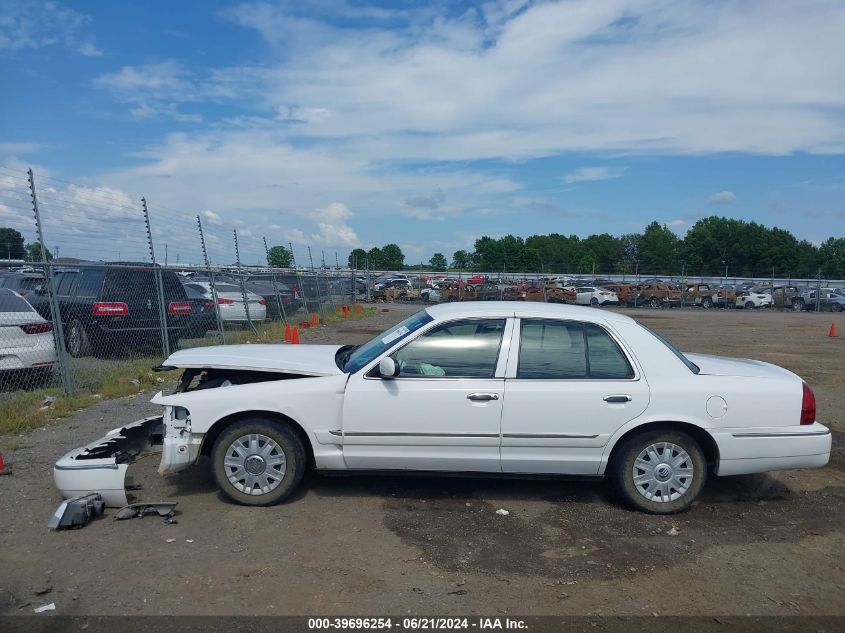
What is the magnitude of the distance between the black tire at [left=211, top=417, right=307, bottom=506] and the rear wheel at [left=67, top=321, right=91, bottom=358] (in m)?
6.61

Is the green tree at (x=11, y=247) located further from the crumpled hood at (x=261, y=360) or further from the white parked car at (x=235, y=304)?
the crumpled hood at (x=261, y=360)

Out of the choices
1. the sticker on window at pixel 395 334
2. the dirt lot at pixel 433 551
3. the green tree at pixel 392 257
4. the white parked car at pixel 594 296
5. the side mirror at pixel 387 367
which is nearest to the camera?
the dirt lot at pixel 433 551

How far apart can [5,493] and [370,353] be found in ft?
10.1

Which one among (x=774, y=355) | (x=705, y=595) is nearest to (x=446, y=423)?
(x=705, y=595)

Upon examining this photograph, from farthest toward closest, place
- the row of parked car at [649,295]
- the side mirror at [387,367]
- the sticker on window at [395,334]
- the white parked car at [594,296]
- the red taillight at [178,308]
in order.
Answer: the white parked car at [594,296]
the row of parked car at [649,295]
the red taillight at [178,308]
the sticker on window at [395,334]
the side mirror at [387,367]

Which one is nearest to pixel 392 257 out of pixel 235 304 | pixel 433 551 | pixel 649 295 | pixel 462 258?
pixel 462 258

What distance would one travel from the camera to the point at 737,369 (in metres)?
5.56

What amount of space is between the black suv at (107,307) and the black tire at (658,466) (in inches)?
322

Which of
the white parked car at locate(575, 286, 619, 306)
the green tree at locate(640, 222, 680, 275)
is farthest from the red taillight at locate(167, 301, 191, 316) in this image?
the green tree at locate(640, 222, 680, 275)

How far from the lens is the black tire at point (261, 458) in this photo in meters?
5.20

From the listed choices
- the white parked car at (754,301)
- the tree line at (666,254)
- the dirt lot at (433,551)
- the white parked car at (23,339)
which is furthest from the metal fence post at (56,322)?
the tree line at (666,254)

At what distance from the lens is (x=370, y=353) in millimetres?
5555

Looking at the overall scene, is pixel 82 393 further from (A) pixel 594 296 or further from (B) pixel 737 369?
(A) pixel 594 296

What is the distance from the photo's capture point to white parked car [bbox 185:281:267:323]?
53.9 feet
